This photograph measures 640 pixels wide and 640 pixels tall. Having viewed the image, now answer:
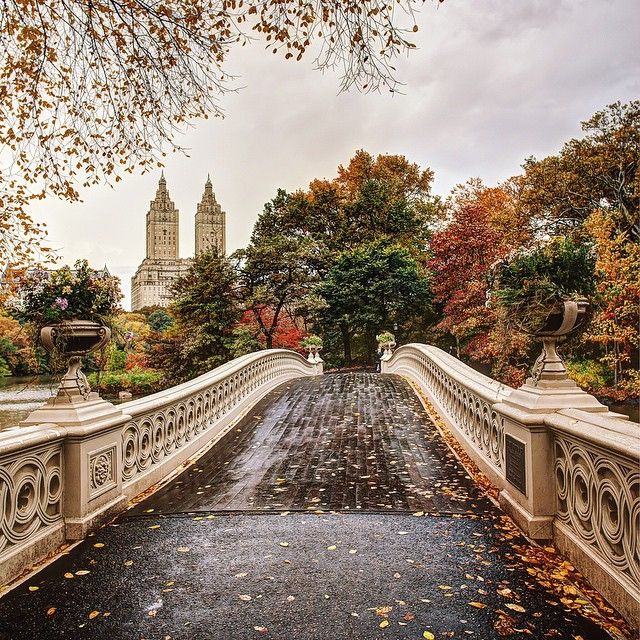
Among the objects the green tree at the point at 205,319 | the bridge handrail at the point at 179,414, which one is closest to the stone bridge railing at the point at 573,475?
the bridge handrail at the point at 179,414

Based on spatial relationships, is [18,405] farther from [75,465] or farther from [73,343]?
[75,465]

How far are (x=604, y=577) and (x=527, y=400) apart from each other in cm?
142

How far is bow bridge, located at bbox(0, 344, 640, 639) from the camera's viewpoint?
2.70 meters

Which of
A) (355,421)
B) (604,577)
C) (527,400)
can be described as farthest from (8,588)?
(355,421)

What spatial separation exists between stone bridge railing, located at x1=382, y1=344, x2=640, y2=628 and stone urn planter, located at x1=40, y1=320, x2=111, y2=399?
3754mm

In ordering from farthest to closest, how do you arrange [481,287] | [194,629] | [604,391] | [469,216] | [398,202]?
[398,202]
[469,216]
[481,287]
[604,391]
[194,629]

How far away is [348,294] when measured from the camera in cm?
3150

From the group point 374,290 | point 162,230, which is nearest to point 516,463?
point 374,290

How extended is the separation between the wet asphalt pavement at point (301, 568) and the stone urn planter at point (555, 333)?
132cm

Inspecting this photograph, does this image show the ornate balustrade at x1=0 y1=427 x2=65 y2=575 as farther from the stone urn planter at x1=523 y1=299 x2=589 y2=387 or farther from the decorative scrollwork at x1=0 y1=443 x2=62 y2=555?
the stone urn planter at x1=523 y1=299 x2=589 y2=387

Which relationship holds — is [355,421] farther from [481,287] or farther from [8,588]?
[481,287]

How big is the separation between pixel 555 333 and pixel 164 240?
497 feet

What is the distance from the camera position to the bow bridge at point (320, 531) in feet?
8.84

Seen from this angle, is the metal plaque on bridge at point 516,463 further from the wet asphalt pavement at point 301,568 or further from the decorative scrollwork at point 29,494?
the decorative scrollwork at point 29,494
